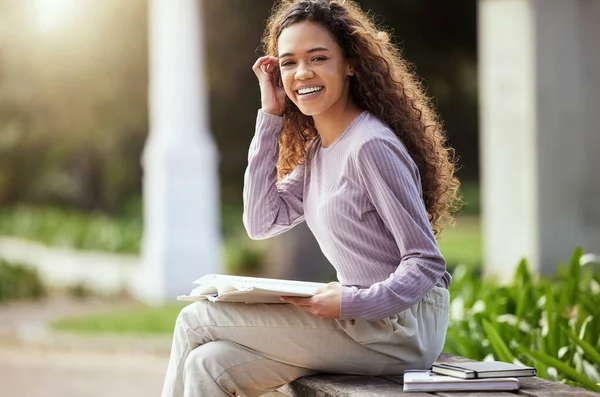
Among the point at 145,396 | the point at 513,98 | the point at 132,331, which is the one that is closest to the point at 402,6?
the point at 513,98

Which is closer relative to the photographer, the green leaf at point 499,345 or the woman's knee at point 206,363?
the woman's knee at point 206,363

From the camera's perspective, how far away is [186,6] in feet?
40.4

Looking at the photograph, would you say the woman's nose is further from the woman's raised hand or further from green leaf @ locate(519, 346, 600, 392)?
green leaf @ locate(519, 346, 600, 392)

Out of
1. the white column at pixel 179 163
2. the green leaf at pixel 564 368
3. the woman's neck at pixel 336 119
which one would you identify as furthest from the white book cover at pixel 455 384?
the white column at pixel 179 163

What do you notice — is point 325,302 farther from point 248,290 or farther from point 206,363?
point 206,363

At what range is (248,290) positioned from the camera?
2.79m

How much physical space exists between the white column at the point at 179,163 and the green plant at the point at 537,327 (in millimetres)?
6697

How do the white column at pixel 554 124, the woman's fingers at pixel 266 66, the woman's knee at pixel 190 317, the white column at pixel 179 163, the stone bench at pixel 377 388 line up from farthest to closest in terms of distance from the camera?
the white column at pixel 179 163
the white column at pixel 554 124
the woman's fingers at pixel 266 66
the woman's knee at pixel 190 317
the stone bench at pixel 377 388

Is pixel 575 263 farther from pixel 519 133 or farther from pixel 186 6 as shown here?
pixel 186 6

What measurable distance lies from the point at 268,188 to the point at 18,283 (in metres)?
10.6

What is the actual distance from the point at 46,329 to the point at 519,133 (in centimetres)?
494

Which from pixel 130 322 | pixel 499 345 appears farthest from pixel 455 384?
pixel 130 322

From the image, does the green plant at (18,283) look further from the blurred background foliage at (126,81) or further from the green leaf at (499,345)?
the green leaf at (499,345)

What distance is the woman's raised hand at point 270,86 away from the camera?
334 cm
